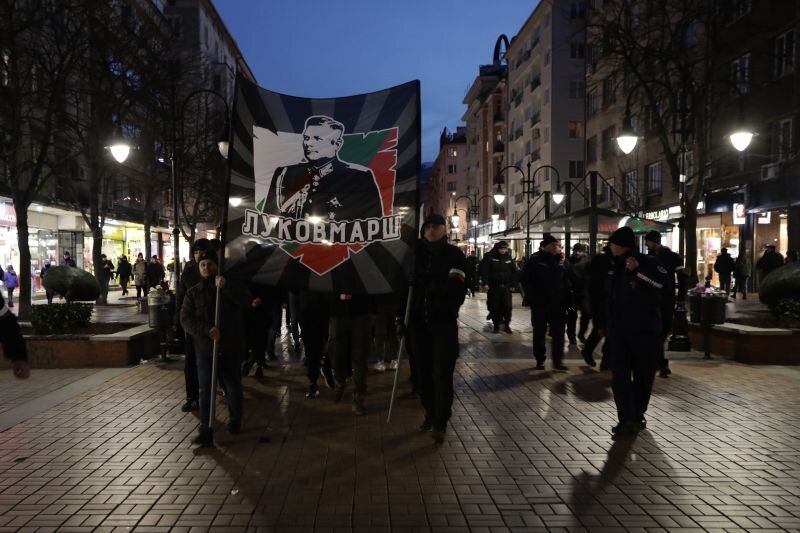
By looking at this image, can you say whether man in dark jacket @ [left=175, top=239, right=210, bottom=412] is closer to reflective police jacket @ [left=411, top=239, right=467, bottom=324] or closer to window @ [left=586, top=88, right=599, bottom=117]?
reflective police jacket @ [left=411, top=239, right=467, bottom=324]

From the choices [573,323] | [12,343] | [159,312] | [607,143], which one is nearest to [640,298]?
[12,343]

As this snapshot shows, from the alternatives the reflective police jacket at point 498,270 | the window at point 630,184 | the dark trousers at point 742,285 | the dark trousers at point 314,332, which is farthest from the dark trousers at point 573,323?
the window at point 630,184

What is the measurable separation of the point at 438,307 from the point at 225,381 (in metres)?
2.19

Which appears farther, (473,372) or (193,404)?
(473,372)

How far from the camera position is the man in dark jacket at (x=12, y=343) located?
428cm

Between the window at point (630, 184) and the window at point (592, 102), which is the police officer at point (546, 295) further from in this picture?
the window at point (592, 102)

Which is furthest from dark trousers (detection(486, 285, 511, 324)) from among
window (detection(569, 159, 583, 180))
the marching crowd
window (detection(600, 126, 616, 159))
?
window (detection(569, 159, 583, 180))

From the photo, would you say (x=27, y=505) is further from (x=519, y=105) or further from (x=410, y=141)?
(x=519, y=105)

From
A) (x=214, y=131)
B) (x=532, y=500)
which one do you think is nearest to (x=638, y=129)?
(x=214, y=131)

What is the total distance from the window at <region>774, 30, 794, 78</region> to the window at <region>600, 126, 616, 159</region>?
15.2 meters

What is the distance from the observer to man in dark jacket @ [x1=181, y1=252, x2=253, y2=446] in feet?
21.0

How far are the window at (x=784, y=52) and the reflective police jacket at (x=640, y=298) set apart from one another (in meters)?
22.2

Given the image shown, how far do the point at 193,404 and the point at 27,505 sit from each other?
116 inches

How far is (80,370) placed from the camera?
34.3 ft
